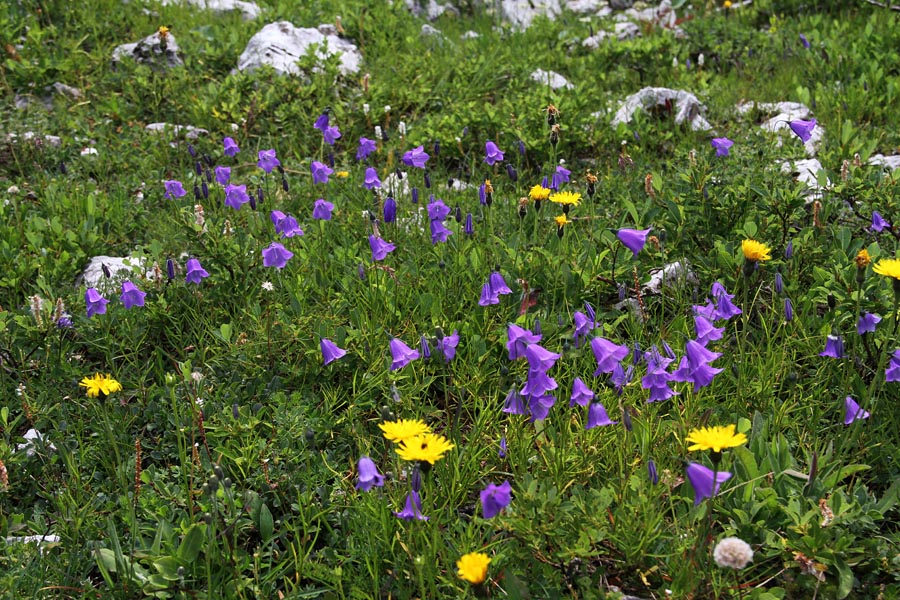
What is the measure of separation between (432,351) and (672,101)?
3.47 metres

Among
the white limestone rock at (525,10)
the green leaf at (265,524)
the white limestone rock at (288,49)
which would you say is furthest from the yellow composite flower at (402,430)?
the white limestone rock at (525,10)

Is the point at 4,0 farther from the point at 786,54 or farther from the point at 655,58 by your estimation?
the point at 786,54

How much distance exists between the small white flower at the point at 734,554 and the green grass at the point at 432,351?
11.5 inches

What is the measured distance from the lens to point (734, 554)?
1846 millimetres

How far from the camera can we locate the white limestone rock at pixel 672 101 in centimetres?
537

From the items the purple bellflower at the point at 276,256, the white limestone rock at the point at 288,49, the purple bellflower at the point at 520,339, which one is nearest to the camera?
the purple bellflower at the point at 520,339

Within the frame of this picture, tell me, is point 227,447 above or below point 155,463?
above

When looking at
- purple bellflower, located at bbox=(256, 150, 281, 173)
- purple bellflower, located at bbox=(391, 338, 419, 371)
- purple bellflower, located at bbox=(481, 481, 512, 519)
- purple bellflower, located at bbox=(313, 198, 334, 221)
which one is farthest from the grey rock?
purple bellflower, located at bbox=(481, 481, 512, 519)

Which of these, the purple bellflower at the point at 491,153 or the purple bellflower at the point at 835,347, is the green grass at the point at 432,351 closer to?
the purple bellflower at the point at 835,347

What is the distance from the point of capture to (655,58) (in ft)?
21.0

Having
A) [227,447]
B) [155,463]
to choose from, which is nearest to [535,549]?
[227,447]

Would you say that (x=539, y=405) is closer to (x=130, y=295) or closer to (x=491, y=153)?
(x=130, y=295)

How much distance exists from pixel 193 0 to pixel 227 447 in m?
6.28

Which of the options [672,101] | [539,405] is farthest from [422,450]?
[672,101]
